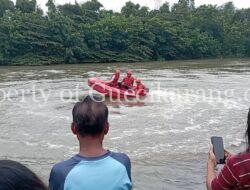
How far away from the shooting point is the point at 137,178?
777 cm

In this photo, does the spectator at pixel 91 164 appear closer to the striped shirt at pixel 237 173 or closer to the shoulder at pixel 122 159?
the shoulder at pixel 122 159

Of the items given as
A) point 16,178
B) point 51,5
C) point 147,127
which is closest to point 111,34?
point 51,5

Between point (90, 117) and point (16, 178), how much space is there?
119 centimetres

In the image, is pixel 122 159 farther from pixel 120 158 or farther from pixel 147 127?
pixel 147 127

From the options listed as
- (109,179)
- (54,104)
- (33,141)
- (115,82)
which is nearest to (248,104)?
(115,82)

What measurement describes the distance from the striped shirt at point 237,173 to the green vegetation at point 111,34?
34.1 m

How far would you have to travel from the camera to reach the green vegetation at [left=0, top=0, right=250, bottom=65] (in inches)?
1489

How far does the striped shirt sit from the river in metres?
4.87

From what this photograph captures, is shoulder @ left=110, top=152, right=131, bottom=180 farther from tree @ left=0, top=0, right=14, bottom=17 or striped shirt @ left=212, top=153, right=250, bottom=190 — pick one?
tree @ left=0, top=0, right=14, bottom=17

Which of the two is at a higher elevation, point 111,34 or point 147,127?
point 111,34

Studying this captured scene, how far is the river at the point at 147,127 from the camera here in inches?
330

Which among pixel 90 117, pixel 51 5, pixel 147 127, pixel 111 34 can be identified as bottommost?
pixel 147 127

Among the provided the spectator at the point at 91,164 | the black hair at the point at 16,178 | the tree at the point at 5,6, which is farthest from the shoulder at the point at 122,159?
the tree at the point at 5,6

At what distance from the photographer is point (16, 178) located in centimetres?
146
